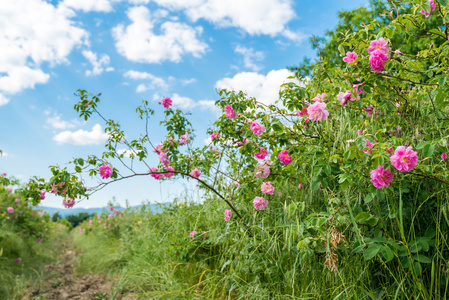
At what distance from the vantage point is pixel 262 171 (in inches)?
103

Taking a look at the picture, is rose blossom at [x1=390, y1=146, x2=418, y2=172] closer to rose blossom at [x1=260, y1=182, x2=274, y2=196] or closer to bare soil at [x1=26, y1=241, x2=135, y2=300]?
rose blossom at [x1=260, y1=182, x2=274, y2=196]

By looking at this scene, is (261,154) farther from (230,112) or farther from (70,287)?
(70,287)

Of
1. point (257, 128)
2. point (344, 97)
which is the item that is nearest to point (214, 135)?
point (257, 128)

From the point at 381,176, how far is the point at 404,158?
0.56ft

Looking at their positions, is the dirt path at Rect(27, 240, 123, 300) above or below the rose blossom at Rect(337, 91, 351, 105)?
below

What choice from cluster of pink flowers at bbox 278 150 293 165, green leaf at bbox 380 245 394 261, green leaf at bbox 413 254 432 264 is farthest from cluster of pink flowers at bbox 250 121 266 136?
green leaf at bbox 413 254 432 264

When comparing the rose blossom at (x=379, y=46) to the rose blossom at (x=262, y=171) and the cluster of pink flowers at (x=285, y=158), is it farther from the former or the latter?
the rose blossom at (x=262, y=171)

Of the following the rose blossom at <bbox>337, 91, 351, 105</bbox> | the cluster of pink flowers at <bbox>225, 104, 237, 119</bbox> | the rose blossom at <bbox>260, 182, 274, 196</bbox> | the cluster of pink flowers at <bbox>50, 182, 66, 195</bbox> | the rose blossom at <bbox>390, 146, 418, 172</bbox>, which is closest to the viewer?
the rose blossom at <bbox>390, 146, 418, 172</bbox>

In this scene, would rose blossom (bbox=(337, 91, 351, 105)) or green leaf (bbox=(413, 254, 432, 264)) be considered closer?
green leaf (bbox=(413, 254, 432, 264))

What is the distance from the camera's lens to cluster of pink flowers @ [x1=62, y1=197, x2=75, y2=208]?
299cm

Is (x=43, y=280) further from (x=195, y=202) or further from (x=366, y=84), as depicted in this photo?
(x=366, y=84)

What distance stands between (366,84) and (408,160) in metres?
0.73

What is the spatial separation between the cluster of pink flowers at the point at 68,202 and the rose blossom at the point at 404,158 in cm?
264

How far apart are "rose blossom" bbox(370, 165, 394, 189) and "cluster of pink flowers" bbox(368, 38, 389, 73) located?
0.65 meters
